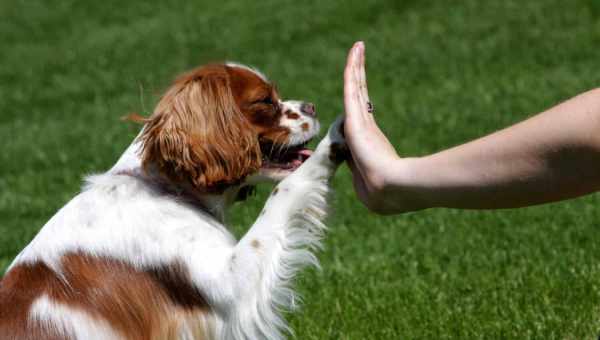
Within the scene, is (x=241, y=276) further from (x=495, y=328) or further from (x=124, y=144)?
(x=124, y=144)

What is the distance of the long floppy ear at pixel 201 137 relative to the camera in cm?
430

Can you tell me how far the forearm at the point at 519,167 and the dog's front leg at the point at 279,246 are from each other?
1.57 feet

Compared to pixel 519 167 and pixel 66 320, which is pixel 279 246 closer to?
pixel 66 320

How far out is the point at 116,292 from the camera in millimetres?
4121

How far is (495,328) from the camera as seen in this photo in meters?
5.23

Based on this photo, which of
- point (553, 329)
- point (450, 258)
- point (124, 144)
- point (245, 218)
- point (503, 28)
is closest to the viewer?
point (553, 329)

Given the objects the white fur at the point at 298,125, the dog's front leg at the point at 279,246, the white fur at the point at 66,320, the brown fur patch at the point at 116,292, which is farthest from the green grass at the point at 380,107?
the white fur at the point at 66,320

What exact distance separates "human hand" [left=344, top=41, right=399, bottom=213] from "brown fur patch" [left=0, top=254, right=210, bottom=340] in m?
0.81

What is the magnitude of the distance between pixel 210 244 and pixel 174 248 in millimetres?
150

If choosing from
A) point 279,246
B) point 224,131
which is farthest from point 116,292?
point 224,131

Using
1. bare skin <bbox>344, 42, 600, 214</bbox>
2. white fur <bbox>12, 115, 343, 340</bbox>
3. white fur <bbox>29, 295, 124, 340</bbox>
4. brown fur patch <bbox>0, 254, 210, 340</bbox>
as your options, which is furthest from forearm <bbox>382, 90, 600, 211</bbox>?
white fur <bbox>29, 295, 124, 340</bbox>

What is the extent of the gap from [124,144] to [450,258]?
192 inches

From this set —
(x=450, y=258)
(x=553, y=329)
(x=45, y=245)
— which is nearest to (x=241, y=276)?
(x=45, y=245)

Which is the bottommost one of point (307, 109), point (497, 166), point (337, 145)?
point (307, 109)
